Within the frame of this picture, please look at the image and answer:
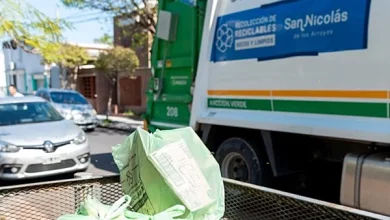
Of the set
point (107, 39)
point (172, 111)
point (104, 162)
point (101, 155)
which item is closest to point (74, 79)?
point (107, 39)

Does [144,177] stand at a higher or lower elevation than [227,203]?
higher

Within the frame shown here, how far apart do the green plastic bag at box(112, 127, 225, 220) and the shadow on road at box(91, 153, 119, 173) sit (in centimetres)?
521

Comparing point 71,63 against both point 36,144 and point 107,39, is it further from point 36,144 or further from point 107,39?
point 36,144

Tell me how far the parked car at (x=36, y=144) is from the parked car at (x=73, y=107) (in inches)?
226

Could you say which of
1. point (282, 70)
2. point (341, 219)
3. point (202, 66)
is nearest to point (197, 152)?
point (341, 219)

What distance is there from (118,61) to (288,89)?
51.6 ft

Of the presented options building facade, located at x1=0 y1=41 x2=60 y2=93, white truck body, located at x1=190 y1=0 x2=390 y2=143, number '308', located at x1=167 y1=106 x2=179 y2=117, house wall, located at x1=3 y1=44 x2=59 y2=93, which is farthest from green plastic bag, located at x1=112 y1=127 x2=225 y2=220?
house wall, located at x1=3 y1=44 x2=59 y2=93

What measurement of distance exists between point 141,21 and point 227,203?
1154 centimetres

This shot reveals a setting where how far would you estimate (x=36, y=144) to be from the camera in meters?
5.71

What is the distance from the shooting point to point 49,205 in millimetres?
2201

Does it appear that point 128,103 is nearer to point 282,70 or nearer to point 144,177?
point 282,70

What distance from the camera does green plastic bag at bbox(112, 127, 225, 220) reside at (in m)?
1.64

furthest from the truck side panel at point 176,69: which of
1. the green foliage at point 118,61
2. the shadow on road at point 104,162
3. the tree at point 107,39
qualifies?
the tree at point 107,39

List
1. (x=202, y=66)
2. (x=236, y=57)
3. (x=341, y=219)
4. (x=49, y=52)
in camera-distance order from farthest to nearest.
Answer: (x=49, y=52) → (x=202, y=66) → (x=236, y=57) → (x=341, y=219)
